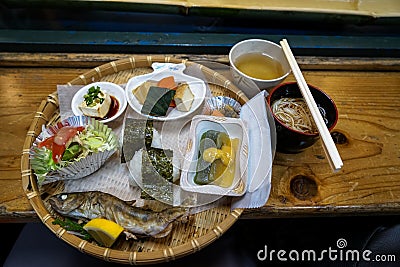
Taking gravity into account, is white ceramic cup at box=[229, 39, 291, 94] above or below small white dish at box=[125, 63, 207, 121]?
above

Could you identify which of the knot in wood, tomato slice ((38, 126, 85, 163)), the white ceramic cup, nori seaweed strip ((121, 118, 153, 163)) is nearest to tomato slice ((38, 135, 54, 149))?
tomato slice ((38, 126, 85, 163))

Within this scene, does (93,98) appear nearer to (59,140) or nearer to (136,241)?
(59,140)

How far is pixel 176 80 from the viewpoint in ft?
5.70

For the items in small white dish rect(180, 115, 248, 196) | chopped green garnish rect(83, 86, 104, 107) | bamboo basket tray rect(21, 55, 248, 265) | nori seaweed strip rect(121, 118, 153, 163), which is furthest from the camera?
chopped green garnish rect(83, 86, 104, 107)

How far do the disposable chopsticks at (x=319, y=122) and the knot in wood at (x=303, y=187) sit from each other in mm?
249

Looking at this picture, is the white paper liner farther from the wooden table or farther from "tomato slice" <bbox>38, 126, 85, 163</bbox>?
the wooden table

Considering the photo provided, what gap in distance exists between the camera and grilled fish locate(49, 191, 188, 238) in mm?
1314

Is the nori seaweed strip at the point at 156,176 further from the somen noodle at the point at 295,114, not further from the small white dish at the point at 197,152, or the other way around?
the somen noodle at the point at 295,114

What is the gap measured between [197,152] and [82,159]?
0.46 meters

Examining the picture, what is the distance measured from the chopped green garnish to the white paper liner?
0.09 metres

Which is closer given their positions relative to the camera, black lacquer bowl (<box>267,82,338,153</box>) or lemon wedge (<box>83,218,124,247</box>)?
lemon wedge (<box>83,218,124,247</box>)

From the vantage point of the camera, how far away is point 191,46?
6.21 ft

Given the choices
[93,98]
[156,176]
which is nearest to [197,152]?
[156,176]

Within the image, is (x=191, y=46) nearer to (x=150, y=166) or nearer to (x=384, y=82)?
(x=150, y=166)
